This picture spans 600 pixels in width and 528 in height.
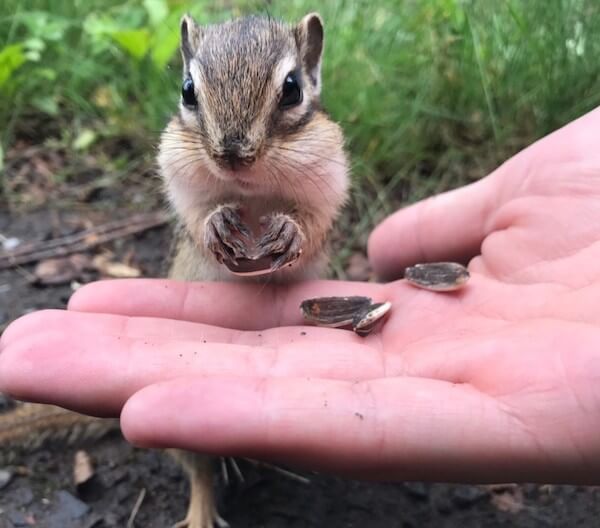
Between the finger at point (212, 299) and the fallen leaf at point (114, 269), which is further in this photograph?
the fallen leaf at point (114, 269)

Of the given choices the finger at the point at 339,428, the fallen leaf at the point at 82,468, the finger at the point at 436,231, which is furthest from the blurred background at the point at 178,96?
the finger at the point at 339,428

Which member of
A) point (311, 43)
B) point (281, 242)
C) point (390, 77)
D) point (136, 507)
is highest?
point (311, 43)

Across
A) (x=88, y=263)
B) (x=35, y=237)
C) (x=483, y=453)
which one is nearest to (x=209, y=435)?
(x=483, y=453)

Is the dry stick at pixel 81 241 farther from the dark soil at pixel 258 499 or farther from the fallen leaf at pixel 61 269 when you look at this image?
the dark soil at pixel 258 499

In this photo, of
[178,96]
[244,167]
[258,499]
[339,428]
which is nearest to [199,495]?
[258,499]

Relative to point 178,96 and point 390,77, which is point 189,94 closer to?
point 178,96

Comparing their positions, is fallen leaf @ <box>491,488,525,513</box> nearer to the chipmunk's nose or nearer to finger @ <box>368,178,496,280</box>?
finger @ <box>368,178,496,280</box>

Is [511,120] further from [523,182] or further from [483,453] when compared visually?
[483,453]
